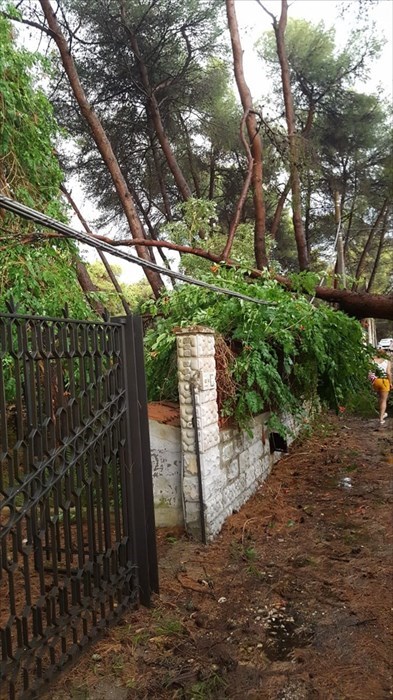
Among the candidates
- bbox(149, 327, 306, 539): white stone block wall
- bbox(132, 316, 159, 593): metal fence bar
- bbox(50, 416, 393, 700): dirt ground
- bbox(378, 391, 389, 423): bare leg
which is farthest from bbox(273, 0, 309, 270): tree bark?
bbox(132, 316, 159, 593): metal fence bar

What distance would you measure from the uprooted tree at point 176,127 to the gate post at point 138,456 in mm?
5261

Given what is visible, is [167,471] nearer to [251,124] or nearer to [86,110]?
[86,110]

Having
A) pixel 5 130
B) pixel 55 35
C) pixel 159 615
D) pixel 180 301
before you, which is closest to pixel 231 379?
pixel 180 301

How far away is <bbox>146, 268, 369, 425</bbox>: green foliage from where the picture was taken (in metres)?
5.02

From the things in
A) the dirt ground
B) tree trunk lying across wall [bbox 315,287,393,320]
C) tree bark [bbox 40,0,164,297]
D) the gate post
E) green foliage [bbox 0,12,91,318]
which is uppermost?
tree bark [bbox 40,0,164,297]

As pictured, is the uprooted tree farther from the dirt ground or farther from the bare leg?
the dirt ground

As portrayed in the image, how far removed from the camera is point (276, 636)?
286 cm

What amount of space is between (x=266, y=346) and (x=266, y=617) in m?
2.83

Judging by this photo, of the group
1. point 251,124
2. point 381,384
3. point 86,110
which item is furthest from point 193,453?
point 251,124

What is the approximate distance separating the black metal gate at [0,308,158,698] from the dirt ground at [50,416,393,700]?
0.75 ft

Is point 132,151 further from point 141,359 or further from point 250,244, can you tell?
point 141,359

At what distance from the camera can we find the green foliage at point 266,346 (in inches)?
197

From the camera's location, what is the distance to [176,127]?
47.8ft

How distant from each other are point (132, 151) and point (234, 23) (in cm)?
472
